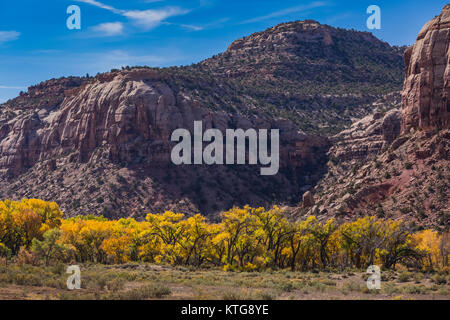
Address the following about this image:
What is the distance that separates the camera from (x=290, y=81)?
143 m

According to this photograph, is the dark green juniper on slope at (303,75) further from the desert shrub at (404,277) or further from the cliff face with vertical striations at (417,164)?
the desert shrub at (404,277)

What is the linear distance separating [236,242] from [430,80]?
38731 mm

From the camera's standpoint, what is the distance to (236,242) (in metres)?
48.3

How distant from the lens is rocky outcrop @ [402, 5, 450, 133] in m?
64.9

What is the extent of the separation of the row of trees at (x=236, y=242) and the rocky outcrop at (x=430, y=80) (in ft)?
67.2

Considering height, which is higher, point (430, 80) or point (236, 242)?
point (430, 80)

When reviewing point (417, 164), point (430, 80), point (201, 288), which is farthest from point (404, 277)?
point (430, 80)

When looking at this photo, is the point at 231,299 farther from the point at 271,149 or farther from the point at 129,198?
Result: the point at 271,149

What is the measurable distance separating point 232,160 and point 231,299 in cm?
8198
